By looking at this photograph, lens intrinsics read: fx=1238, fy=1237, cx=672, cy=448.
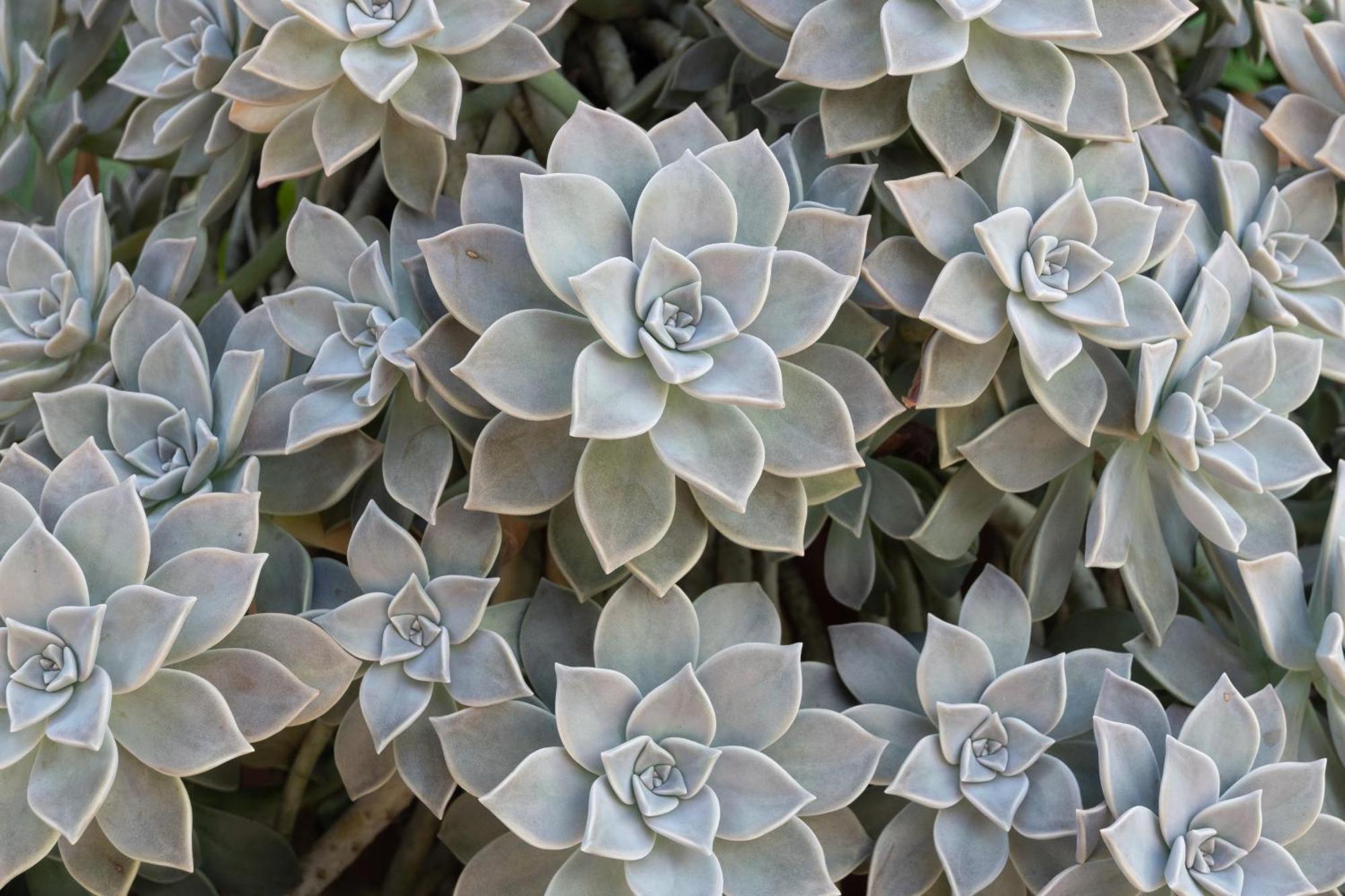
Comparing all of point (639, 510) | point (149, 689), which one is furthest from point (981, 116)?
point (149, 689)

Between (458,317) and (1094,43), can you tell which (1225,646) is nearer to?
(1094,43)

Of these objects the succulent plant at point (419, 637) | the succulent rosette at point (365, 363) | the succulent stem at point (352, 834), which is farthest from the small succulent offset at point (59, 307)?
the succulent stem at point (352, 834)

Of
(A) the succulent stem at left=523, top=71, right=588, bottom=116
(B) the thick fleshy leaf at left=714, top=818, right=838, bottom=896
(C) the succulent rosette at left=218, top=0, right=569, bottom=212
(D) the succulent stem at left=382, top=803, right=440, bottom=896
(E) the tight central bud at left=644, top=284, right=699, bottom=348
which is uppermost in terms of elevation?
(C) the succulent rosette at left=218, top=0, right=569, bottom=212

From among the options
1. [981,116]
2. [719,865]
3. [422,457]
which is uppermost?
[981,116]

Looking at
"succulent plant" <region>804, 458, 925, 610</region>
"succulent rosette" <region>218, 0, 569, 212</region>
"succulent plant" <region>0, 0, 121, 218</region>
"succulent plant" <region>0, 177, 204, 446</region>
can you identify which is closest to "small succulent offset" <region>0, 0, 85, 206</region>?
"succulent plant" <region>0, 0, 121, 218</region>

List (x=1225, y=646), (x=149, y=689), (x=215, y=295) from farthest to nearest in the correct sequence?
1. (x=215, y=295)
2. (x=1225, y=646)
3. (x=149, y=689)

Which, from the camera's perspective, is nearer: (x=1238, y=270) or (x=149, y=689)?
(x=149, y=689)

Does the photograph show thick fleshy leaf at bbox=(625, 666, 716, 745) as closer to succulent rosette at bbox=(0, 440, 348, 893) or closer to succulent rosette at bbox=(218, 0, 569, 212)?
succulent rosette at bbox=(0, 440, 348, 893)
